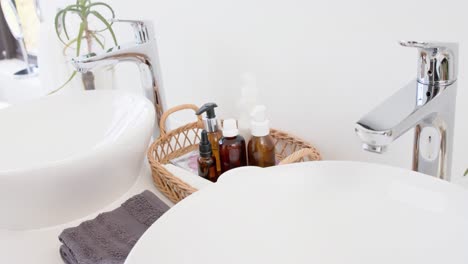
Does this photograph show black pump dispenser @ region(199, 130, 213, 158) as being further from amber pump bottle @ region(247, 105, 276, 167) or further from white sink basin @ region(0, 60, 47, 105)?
white sink basin @ region(0, 60, 47, 105)

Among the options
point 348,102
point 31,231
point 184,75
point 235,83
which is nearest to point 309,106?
point 348,102

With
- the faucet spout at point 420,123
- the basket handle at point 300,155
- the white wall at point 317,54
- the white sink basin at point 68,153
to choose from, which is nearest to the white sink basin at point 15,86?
the white sink basin at point 68,153

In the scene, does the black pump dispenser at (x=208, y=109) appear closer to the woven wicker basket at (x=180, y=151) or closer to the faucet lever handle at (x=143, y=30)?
the woven wicker basket at (x=180, y=151)

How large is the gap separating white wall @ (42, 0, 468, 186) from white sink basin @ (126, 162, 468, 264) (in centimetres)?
18

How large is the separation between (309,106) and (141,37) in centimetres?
42

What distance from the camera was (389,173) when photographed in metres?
0.58

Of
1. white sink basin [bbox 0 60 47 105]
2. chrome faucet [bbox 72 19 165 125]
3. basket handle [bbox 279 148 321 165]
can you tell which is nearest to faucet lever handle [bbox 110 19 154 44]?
chrome faucet [bbox 72 19 165 125]

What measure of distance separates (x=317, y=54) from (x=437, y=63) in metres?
0.33

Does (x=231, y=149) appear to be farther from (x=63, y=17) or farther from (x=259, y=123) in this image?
(x=63, y=17)

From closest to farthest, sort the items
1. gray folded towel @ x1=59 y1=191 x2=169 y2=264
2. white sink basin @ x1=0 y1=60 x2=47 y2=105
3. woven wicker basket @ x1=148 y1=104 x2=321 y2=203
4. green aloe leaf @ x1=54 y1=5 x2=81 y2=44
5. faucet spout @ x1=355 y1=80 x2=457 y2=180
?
faucet spout @ x1=355 y1=80 x2=457 y2=180 → gray folded towel @ x1=59 y1=191 x2=169 y2=264 → woven wicker basket @ x1=148 y1=104 x2=321 y2=203 → green aloe leaf @ x1=54 y1=5 x2=81 y2=44 → white sink basin @ x1=0 y1=60 x2=47 y2=105

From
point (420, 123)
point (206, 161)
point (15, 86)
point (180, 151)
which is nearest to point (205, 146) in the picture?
point (206, 161)

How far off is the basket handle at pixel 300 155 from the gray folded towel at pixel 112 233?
0.22 m

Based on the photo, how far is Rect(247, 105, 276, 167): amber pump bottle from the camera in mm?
757

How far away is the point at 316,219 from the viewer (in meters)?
0.60
